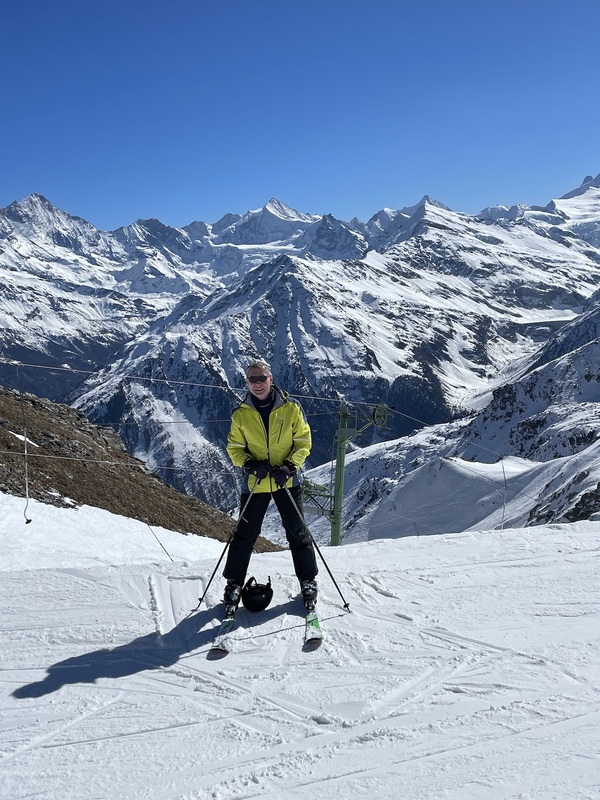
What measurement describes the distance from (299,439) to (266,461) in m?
0.41

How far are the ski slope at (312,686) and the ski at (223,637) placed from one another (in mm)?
97

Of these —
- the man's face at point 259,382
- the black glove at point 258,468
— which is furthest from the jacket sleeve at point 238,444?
the man's face at point 259,382

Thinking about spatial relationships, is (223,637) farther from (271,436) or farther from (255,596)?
(271,436)

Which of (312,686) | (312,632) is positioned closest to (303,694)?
(312,686)

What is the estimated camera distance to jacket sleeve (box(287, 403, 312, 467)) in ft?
21.9

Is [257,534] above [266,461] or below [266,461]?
below

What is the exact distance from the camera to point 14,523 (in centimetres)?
1264

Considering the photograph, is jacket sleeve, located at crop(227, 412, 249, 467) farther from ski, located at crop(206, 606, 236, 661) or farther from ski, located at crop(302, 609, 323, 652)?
ski, located at crop(302, 609, 323, 652)

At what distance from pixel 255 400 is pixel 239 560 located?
168cm

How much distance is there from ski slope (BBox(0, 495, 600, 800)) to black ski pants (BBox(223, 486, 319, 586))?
1.67 feet

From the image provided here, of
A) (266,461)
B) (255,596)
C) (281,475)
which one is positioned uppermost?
(266,461)

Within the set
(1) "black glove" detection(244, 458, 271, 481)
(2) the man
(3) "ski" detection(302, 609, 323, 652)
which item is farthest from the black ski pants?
(3) "ski" detection(302, 609, 323, 652)

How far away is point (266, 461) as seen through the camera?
22.0 feet

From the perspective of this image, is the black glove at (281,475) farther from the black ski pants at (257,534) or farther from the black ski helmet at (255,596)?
the black ski helmet at (255,596)
